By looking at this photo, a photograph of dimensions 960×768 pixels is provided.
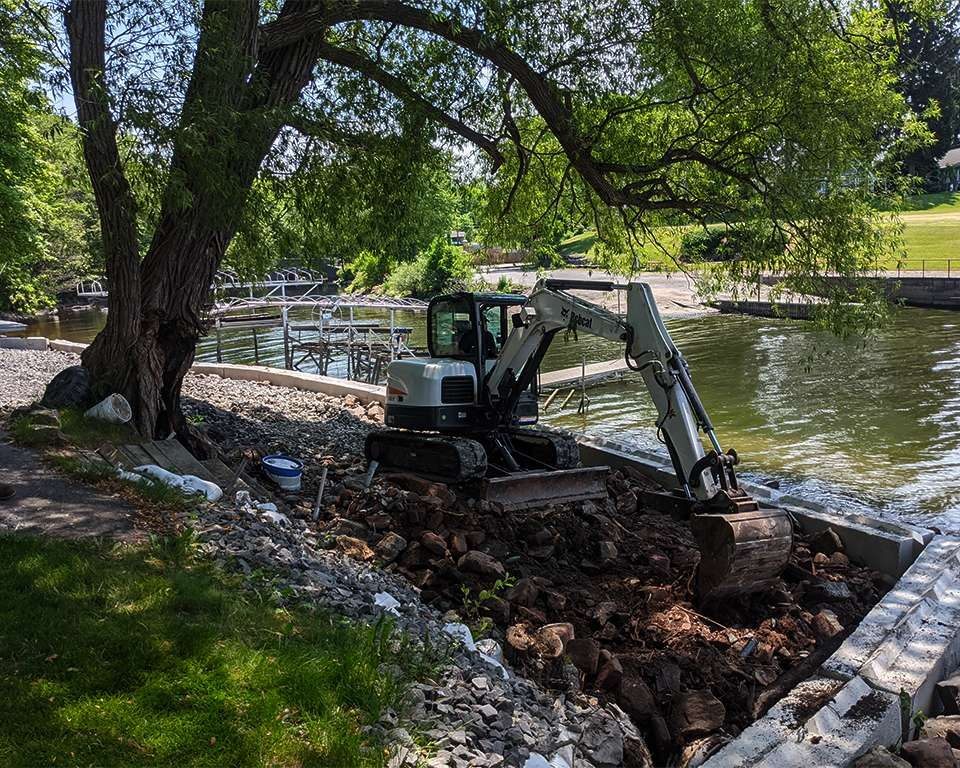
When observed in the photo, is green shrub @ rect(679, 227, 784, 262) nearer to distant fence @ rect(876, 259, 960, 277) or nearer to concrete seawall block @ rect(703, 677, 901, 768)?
concrete seawall block @ rect(703, 677, 901, 768)

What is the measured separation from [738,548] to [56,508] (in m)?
5.64

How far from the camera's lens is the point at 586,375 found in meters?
23.6

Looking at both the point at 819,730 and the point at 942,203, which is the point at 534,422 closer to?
the point at 819,730

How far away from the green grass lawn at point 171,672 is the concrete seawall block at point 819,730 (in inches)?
83.1

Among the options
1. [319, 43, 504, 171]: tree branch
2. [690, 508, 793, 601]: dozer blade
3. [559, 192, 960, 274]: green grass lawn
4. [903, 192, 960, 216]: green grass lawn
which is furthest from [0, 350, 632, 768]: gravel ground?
[903, 192, 960, 216]: green grass lawn

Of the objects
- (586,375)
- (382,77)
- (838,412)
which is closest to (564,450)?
(382,77)

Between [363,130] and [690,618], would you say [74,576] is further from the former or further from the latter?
[363,130]

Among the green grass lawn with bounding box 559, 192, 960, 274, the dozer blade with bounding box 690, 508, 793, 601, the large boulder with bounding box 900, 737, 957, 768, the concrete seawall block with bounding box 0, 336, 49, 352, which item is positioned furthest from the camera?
the green grass lawn with bounding box 559, 192, 960, 274

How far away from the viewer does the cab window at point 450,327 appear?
1099cm

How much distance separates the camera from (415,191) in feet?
42.5

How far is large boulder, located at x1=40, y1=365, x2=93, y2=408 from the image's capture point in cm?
1026

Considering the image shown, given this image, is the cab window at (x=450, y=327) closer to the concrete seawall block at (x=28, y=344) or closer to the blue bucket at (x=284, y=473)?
the blue bucket at (x=284, y=473)

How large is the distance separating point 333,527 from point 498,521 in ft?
5.81

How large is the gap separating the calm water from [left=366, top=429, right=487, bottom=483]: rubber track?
593cm
